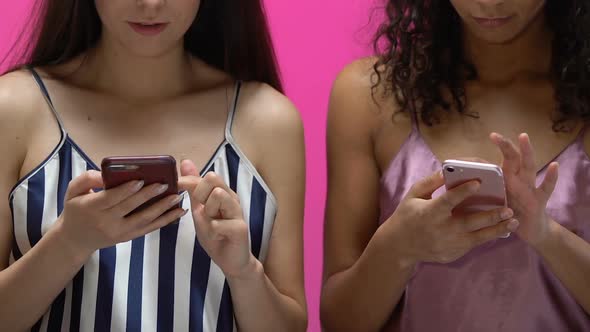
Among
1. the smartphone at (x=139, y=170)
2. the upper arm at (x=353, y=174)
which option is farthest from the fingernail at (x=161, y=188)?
the upper arm at (x=353, y=174)

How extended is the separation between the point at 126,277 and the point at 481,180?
42 centimetres

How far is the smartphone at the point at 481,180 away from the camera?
110 cm

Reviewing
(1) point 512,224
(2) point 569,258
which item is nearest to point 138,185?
(1) point 512,224

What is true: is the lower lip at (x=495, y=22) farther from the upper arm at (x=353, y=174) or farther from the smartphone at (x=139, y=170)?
the smartphone at (x=139, y=170)

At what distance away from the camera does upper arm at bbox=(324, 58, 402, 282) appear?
1.40 m

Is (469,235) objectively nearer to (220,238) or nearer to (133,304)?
(220,238)

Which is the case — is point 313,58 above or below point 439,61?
below

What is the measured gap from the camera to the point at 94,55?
1380 mm

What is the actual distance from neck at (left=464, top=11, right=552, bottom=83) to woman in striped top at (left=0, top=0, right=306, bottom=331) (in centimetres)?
25

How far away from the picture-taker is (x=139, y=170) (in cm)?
110

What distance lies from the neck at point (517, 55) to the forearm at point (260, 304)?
39cm

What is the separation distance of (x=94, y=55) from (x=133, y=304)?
1.06 ft

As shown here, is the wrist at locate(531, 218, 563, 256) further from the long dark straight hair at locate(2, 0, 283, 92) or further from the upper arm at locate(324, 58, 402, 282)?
the long dark straight hair at locate(2, 0, 283, 92)

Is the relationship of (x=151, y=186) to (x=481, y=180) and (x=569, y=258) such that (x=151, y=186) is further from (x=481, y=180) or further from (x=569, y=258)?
(x=569, y=258)
